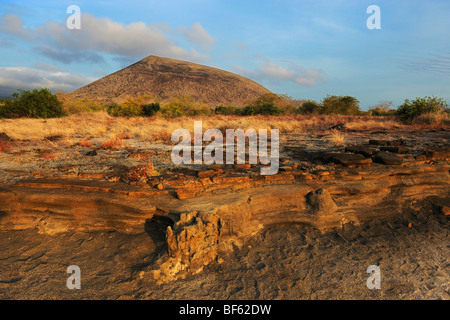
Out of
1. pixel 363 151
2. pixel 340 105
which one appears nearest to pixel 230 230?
pixel 363 151

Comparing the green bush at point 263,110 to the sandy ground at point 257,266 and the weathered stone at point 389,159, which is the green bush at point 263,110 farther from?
the sandy ground at point 257,266

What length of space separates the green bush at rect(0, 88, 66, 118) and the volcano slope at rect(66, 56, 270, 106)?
35.1 metres

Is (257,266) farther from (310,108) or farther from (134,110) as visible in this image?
(310,108)

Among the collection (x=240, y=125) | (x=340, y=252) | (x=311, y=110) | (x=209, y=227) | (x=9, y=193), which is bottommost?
(x=340, y=252)

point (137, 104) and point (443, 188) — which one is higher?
point (137, 104)

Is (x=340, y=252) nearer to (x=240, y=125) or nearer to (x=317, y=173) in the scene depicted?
(x=317, y=173)

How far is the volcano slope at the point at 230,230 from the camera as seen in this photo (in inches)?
119

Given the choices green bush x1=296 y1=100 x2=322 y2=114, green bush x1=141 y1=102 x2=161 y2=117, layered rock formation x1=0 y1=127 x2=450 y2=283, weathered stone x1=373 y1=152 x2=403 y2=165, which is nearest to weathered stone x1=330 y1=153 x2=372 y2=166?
layered rock formation x1=0 y1=127 x2=450 y2=283

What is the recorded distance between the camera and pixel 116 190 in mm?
3984

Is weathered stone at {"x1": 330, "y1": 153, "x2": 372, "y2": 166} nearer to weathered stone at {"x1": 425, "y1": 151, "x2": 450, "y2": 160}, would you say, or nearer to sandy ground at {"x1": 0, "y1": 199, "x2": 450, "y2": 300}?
sandy ground at {"x1": 0, "y1": 199, "x2": 450, "y2": 300}
